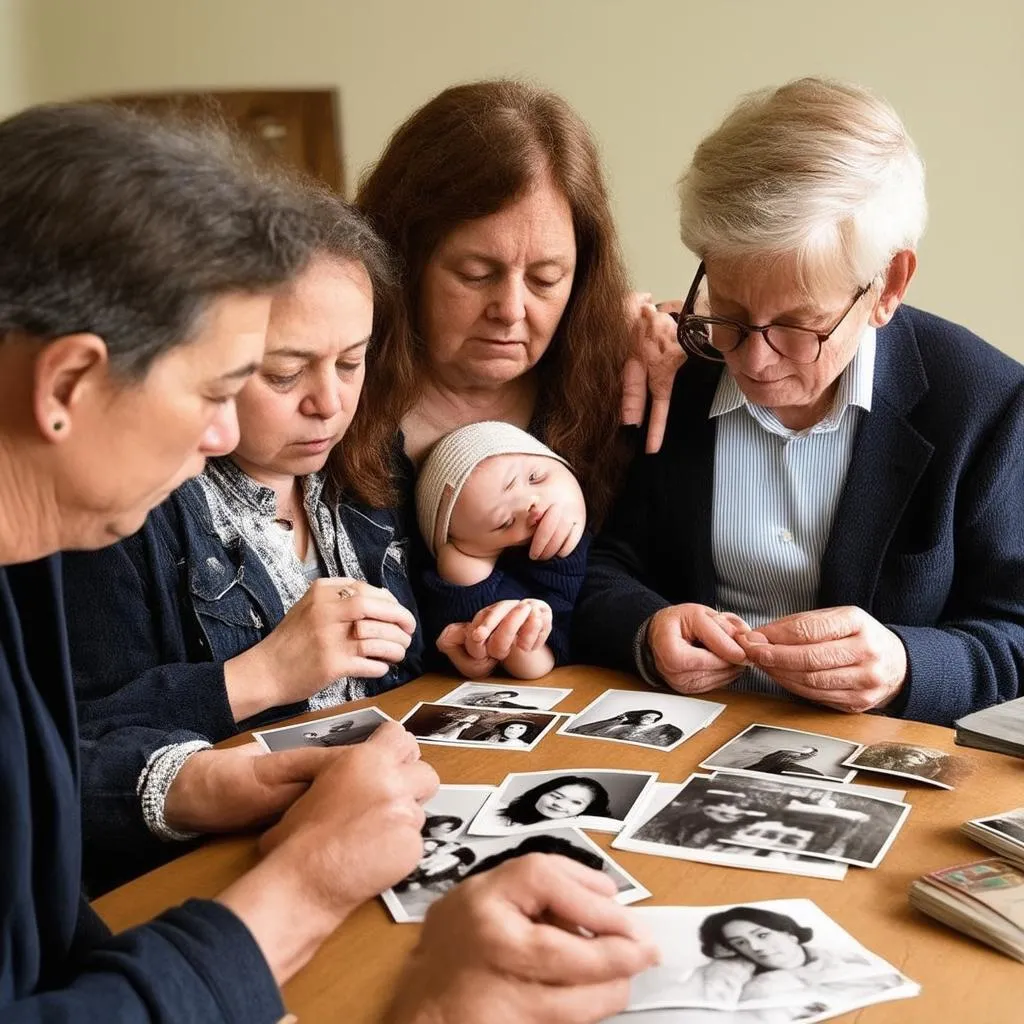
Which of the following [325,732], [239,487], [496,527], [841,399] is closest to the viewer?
[325,732]

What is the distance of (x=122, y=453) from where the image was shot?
0.99 m

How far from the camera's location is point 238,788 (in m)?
1.43

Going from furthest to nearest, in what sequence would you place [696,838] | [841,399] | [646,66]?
1. [646,66]
2. [841,399]
3. [696,838]

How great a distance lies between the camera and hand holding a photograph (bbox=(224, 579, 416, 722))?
1754 mm

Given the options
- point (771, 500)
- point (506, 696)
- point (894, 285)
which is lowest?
point (506, 696)

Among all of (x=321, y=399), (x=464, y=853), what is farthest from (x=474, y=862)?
(x=321, y=399)

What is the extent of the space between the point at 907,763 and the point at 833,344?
701 mm

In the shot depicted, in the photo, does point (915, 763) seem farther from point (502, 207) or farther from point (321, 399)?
point (502, 207)

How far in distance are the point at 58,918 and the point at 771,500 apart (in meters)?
1.38

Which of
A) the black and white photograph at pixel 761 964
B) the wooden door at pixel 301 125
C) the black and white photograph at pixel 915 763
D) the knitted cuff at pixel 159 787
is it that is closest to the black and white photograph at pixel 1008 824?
the black and white photograph at pixel 915 763

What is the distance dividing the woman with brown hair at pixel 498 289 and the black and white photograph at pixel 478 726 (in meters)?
0.17

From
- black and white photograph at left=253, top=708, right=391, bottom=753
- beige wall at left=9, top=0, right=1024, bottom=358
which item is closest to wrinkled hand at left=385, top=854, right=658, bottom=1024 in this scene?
black and white photograph at left=253, top=708, right=391, bottom=753

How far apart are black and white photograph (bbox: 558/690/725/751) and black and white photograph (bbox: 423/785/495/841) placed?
24 centimetres

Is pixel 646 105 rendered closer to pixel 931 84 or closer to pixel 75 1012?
pixel 931 84
